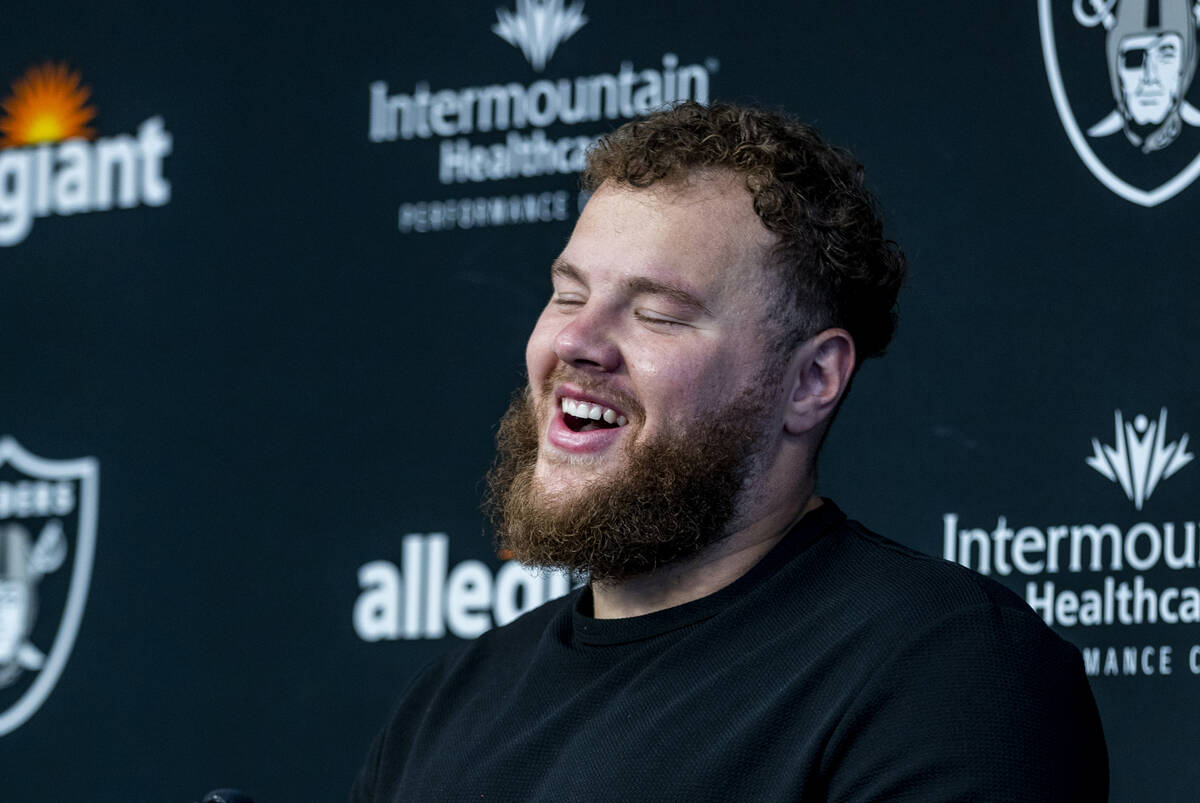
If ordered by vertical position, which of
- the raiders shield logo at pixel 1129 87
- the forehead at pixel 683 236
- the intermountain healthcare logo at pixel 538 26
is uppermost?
the intermountain healthcare logo at pixel 538 26

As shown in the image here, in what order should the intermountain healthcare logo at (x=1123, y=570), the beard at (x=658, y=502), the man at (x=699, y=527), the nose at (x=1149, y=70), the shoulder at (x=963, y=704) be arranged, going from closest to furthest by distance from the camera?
the shoulder at (x=963, y=704), the man at (x=699, y=527), the beard at (x=658, y=502), the intermountain healthcare logo at (x=1123, y=570), the nose at (x=1149, y=70)

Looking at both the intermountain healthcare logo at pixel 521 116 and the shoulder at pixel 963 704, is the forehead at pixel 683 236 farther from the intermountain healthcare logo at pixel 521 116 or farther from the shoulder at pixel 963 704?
the intermountain healthcare logo at pixel 521 116

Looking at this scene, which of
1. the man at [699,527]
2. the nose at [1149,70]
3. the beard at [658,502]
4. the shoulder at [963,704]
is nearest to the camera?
the shoulder at [963,704]

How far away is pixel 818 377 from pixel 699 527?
0.20 m

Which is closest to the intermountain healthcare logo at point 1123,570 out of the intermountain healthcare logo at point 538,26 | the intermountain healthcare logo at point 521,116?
the intermountain healthcare logo at point 521,116

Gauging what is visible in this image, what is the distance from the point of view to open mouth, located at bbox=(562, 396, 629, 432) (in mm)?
1580

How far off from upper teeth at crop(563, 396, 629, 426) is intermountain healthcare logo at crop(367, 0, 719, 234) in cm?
82

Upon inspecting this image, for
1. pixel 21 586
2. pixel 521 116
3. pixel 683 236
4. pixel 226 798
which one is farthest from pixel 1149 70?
pixel 21 586

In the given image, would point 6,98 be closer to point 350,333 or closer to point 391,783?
point 350,333

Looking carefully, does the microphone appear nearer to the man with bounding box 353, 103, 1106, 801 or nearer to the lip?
the man with bounding box 353, 103, 1106, 801

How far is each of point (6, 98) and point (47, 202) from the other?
0.19 metres

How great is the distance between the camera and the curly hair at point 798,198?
1606mm

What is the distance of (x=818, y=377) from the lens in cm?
164

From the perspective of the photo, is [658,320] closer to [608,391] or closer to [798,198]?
[608,391]
